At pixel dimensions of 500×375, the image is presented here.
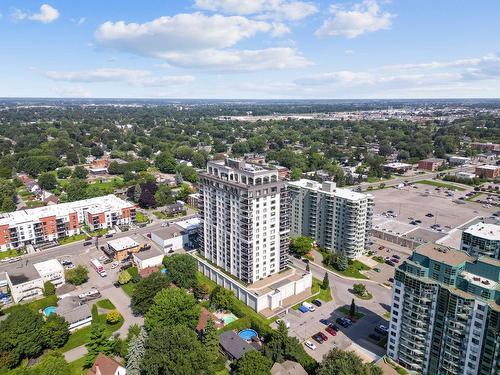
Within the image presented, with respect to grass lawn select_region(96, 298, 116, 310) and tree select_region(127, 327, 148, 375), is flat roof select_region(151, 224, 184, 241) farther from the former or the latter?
tree select_region(127, 327, 148, 375)

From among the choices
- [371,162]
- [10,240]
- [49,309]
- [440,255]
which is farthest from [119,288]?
[371,162]

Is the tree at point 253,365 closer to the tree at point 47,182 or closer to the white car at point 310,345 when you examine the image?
the white car at point 310,345

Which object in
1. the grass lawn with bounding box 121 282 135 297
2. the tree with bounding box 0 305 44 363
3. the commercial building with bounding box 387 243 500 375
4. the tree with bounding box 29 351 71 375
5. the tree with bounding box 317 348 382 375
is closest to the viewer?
the commercial building with bounding box 387 243 500 375

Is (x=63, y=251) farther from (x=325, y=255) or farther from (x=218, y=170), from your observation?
(x=325, y=255)

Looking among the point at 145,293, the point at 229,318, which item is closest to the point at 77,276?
the point at 145,293

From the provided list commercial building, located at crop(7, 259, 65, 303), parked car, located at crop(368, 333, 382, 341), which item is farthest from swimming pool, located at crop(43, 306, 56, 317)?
parked car, located at crop(368, 333, 382, 341)

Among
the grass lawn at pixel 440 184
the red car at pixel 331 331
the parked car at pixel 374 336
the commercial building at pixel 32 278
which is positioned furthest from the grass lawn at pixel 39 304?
the grass lawn at pixel 440 184
